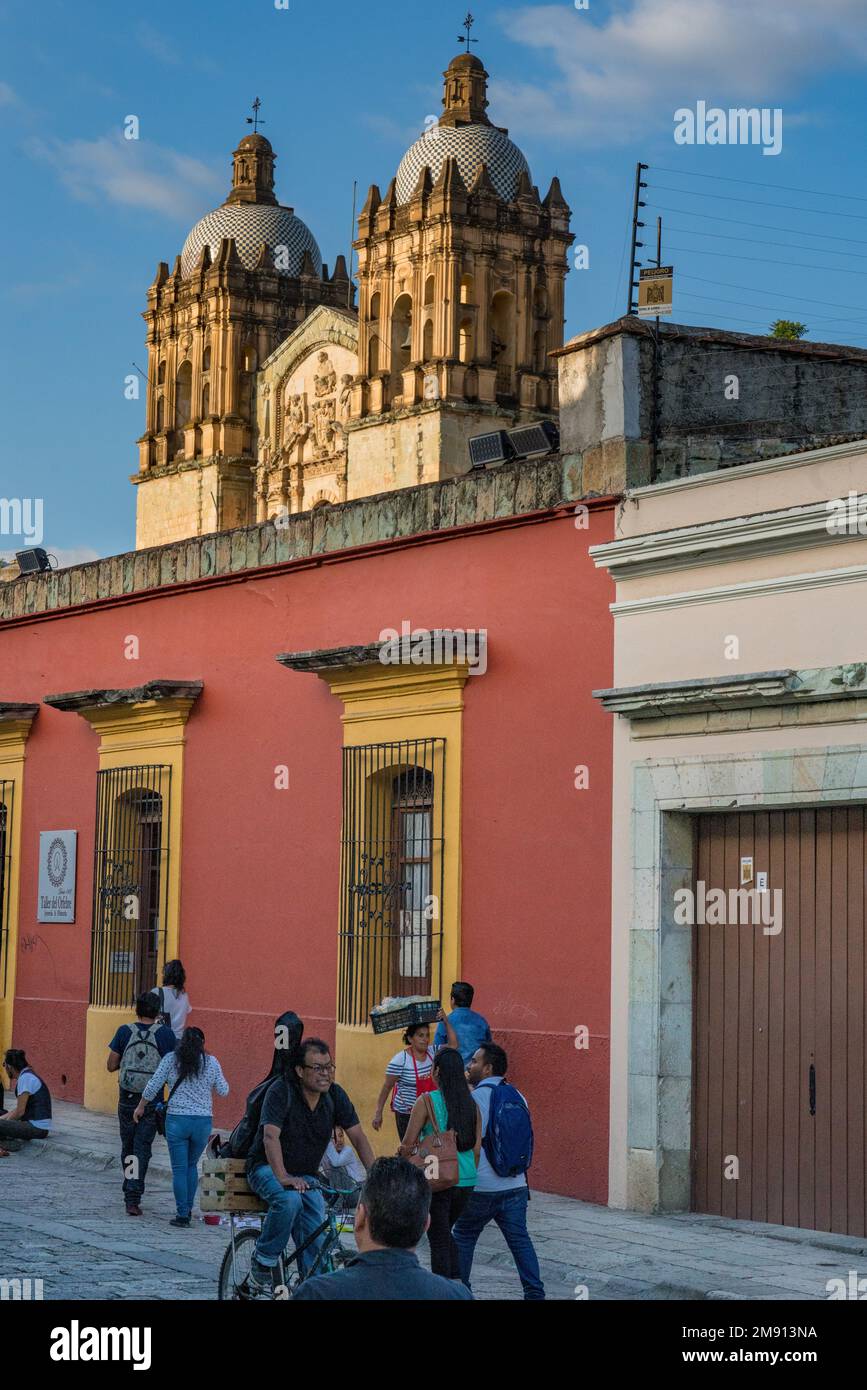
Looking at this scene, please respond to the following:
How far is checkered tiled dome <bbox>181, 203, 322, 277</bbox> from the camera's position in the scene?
62906 mm

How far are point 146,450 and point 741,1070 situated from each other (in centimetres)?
5419

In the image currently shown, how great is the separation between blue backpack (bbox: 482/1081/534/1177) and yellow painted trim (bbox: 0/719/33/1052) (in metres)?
10.3

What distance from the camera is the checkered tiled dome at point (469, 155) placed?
175 ft

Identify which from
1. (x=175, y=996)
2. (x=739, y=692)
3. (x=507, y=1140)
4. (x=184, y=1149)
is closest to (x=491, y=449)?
(x=739, y=692)

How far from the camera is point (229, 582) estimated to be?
15.5m

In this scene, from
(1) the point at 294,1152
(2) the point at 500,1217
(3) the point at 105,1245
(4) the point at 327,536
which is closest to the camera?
(1) the point at 294,1152

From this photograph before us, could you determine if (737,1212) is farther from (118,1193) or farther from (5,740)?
(5,740)

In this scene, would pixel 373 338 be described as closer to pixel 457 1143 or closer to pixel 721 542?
pixel 721 542

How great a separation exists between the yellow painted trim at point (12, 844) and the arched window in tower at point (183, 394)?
45430 mm

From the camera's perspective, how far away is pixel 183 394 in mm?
63188

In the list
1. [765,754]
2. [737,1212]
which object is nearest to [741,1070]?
[737,1212]

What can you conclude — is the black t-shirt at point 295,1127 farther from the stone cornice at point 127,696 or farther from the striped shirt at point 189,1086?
the stone cornice at point 127,696

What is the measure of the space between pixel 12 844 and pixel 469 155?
1529 inches

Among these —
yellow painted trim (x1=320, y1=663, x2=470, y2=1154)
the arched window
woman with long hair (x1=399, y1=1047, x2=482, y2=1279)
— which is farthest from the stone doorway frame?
woman with long hair (x1=399, y1=1047, x2=482, y2=1279)
